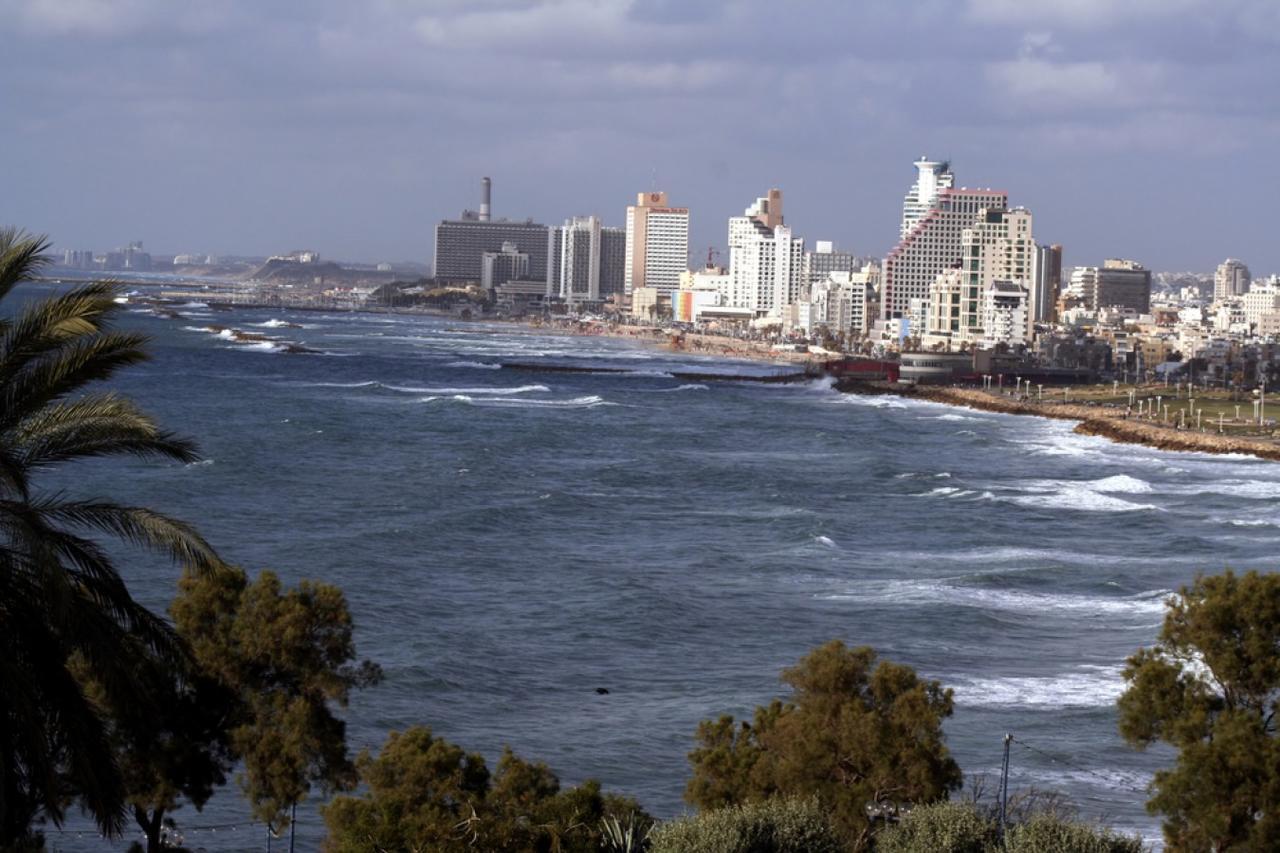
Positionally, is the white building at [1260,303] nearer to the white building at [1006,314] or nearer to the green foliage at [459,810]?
the white building at [1006,314]

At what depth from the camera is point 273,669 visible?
11.7m

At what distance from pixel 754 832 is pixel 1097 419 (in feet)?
199

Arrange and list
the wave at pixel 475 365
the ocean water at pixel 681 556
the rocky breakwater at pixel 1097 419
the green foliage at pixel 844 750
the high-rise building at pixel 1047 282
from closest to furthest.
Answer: the green foliage at pixel 844 750
the ocean water at pixel 681 556
the rocky breakwater at pixel 1097 419
the wave at pixel 475 365
the high-rise building at pixel 1047 282

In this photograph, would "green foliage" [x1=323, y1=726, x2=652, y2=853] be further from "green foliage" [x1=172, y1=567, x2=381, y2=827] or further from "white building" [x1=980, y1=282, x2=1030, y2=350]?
"white building" [x1=980, y1=282, x2=1030, y2=350]

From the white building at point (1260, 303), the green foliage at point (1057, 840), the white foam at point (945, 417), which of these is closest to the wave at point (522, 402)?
the white foam at point (945, 417)

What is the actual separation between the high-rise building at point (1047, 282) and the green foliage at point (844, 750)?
147 meters

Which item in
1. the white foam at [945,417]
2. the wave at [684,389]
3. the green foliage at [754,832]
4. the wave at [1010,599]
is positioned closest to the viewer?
the green foliage at [754,832]

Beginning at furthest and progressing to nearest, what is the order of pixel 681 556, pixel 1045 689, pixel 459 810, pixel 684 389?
pixel 684 389
pixel 681 556
pixel 1045 689
pixel 459 810

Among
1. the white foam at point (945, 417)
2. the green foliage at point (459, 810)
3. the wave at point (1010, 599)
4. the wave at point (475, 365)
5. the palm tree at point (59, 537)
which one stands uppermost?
the palm tree at point (59, 537)

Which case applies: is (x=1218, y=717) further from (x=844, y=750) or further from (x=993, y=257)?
(x=993, y=257)

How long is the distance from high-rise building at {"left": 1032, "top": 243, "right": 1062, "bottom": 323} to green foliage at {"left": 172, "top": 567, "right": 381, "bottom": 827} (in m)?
148

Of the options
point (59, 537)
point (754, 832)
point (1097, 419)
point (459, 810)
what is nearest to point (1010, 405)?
point (1097, 419)

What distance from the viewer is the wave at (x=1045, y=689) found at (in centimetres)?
1975

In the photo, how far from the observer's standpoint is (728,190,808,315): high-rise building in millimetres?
183625
